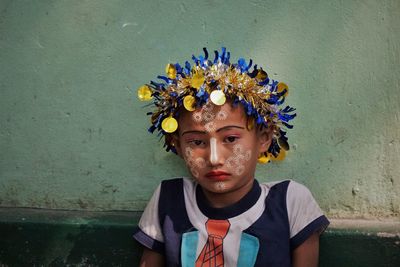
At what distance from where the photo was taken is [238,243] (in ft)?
7.46

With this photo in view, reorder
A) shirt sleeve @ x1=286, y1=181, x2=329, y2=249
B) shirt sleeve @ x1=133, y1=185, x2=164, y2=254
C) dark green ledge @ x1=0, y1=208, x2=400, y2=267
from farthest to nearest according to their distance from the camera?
dark green ledge @ x1=0, y1=208, x2=400, y2=267 → shirt sleeve @ x1=133, y1=185, x2=164, y2=254 → shirt sleeve @ x1=286, y1=181, x2=329, y2=249

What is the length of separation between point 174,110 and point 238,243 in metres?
0.61

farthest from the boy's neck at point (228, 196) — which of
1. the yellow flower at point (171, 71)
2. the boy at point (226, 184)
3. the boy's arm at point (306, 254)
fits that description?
the yellow flower at point (171, 71)

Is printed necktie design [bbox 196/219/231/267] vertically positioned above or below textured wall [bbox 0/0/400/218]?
below

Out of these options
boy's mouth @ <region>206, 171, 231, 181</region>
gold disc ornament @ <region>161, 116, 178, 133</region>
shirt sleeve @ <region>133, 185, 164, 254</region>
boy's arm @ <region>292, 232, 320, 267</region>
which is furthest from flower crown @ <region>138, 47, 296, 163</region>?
boy's arm @ <region>292, 232, 320, 267</region>

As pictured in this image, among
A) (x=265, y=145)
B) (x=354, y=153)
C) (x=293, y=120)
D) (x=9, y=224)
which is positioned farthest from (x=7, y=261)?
(x=354, y=153)

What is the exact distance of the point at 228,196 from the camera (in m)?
2.33

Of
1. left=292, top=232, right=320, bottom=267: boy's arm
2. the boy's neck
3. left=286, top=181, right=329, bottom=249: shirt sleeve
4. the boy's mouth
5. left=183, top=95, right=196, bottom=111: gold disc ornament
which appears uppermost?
left=183, top=95, right=196, bottom=111: gold disc ornament

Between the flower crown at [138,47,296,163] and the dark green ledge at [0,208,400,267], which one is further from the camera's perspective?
the dark green ledge at [0,208,400,267]

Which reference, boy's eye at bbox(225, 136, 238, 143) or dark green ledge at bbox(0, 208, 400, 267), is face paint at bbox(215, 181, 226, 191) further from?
dark green ledge at bbox(0, 208, 400, 267)

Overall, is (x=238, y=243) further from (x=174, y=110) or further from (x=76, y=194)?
(x=76, y=194)

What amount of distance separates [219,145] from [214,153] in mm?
43

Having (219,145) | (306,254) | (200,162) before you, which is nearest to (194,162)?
(200,162)

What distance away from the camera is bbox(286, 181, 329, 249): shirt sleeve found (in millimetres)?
2266
